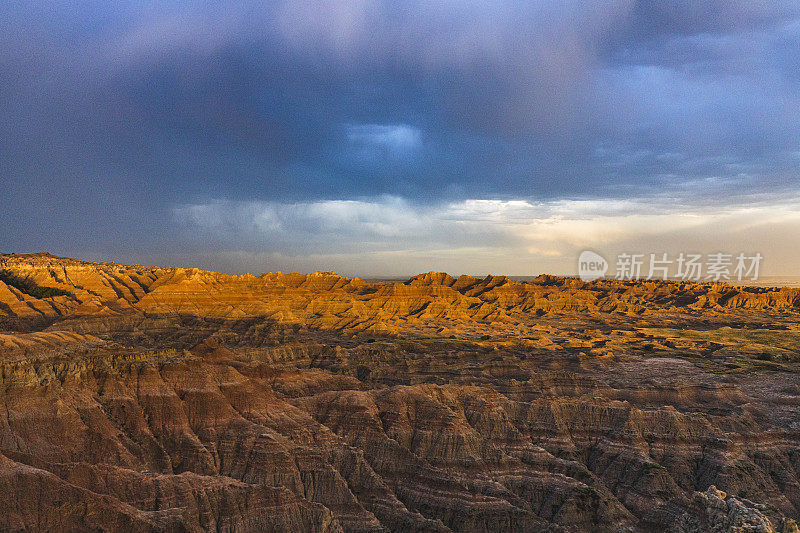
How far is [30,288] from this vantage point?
6004 inches

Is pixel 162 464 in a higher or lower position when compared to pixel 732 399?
lower

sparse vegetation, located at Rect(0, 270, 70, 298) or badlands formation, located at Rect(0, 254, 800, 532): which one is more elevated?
badlands formation, located at Rect(0, 254, 800, 532)

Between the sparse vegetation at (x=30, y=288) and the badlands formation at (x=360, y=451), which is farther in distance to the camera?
the sparse vegetation at (x=30, y=288)

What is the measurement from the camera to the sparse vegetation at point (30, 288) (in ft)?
481

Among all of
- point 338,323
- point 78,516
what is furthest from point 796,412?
point 338,323

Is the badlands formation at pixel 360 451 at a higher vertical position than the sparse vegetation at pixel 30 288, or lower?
higher

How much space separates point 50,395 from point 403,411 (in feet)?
94.4

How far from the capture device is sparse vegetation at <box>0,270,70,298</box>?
481 feet

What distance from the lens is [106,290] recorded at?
161 meters

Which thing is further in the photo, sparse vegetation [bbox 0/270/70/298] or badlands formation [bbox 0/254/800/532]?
sparse vegetation [bbox 0/270/70/298]

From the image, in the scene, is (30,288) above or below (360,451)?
below

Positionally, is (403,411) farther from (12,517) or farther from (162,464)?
(12,517)

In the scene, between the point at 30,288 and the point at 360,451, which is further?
the point at 30,288

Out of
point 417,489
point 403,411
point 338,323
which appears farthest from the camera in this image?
point 338,323
